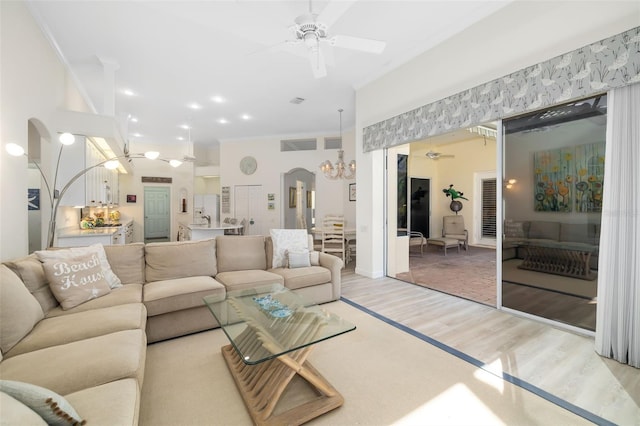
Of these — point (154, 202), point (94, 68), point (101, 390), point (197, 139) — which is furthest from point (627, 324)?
point (154, 202)

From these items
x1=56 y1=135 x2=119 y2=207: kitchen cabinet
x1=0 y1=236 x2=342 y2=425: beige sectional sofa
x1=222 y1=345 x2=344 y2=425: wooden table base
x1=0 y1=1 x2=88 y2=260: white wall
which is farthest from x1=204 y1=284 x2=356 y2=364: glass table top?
x1=56 y1=135 x2=119 y2=207: kitchen cabinet

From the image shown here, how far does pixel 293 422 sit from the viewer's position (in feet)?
5.16

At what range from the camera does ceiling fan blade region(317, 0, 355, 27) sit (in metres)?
2.17

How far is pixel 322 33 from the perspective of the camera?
8.14ft

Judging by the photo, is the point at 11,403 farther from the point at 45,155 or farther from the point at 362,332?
the point at 45,155

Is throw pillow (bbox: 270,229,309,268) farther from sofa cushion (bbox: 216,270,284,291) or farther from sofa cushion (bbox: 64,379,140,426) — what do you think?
sofa cushion (bbox: 64,379,140,426)

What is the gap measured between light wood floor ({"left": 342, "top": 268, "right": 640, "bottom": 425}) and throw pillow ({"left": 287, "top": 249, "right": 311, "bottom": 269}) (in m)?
0.78

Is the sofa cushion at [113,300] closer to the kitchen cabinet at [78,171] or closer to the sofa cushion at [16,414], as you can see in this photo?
the sofa cushion at [16,414]

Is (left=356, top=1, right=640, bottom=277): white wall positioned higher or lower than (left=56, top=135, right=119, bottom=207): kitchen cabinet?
higher

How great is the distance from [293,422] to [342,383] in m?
0.49

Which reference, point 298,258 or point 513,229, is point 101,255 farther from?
point 513,229

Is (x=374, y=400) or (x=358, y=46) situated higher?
(x=358, y=46)

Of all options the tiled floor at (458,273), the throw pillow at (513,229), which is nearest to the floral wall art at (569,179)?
the throw pillow at (513,229)

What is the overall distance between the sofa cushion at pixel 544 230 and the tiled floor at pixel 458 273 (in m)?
1.00
